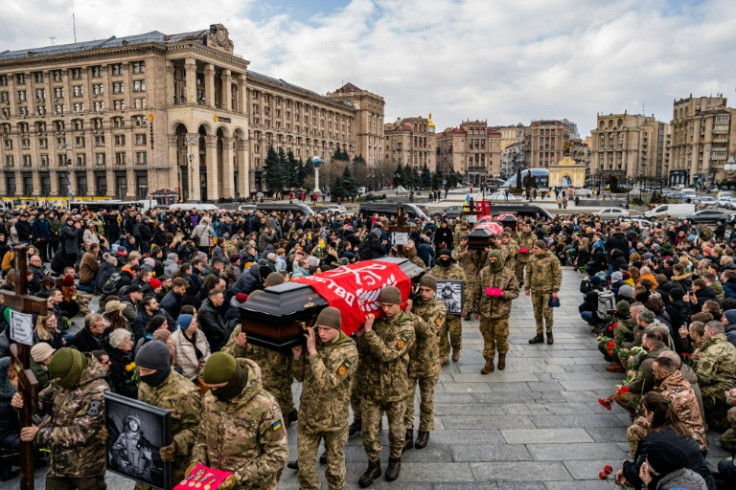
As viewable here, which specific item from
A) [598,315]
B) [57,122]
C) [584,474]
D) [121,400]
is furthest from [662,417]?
[57,122]

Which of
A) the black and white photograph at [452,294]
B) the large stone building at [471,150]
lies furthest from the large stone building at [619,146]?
the black and white photograph at [452,294]

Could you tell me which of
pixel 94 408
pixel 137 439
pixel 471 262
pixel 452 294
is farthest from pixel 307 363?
pixel 471 262

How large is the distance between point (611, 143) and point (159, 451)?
140 m

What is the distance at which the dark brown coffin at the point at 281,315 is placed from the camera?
4.24 metres

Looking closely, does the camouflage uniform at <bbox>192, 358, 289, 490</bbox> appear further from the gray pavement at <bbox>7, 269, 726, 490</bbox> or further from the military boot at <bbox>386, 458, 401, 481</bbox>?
the military boot at <bbox>386, 458, 401, 481</bbox>

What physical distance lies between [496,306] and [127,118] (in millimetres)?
63935

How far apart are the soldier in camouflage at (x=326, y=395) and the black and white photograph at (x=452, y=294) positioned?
3814 mm

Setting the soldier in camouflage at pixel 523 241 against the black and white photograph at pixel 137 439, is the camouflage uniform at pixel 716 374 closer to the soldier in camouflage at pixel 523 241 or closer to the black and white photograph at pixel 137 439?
the black and white photograph at pixel 137 439

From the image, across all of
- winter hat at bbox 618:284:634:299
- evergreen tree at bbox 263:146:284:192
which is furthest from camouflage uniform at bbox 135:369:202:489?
evergreen tree at bbox 263:146:284:192

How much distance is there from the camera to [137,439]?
341cm

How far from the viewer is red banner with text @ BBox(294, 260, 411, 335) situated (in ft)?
15.9

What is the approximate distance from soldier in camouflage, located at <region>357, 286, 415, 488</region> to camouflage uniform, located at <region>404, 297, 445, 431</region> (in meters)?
0.50

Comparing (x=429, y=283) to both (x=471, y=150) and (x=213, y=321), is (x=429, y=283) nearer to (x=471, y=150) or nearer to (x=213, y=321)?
(x=213, y=321)

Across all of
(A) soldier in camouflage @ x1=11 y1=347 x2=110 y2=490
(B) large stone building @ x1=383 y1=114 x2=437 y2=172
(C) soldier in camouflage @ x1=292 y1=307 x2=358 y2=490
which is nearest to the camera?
(A) soldier in camouflage @ x1=11 y1=347 x2=110 y2=490
